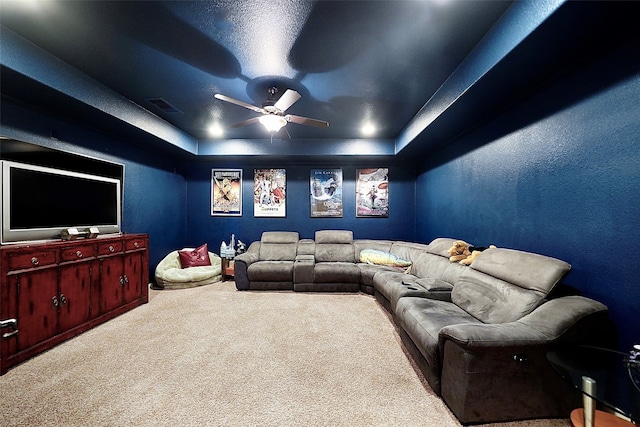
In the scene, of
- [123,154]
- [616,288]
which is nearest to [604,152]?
[616,288]

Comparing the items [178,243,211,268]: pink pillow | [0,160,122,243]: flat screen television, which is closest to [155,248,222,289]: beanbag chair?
[178,243,211,268]: pink pillow

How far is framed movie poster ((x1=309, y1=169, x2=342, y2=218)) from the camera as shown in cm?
554

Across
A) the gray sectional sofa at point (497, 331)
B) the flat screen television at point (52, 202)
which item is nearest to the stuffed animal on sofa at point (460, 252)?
the gray sectional sofa at point (497, 331)

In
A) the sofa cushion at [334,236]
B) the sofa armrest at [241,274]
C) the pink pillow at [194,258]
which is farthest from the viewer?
the sofa cushion at [334,236]

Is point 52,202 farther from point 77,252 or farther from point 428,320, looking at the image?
point 428,320

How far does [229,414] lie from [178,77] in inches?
127

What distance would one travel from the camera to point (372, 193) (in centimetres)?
553

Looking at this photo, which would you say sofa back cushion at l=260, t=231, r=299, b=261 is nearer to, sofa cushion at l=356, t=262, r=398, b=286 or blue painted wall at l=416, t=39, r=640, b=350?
sofa cushion at l=356, t=262, r=398, b=286

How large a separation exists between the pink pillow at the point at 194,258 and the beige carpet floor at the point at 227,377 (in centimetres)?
172

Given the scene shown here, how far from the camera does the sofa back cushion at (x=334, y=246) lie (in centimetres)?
489

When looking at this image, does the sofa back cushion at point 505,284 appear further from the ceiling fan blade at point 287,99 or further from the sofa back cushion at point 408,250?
the ceiling fan blade at point 287,99

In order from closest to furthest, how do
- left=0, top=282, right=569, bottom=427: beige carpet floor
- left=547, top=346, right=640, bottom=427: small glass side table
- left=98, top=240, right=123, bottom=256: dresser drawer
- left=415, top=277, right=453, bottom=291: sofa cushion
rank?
left=547, top=346, right=640, bottom=427: small glass side table < left=0, top=282, right=569, bottom=427: beige carpet floor < left=415, top=277, right=453, bottom=291: sofa cushion < left=98, top=240, right=123, bottom=256: dresser drawer

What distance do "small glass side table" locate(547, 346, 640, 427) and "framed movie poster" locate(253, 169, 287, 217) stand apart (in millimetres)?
4850

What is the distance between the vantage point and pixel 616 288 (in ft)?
5.46
